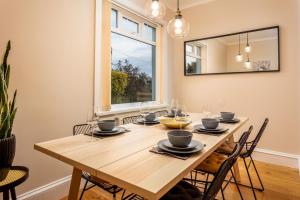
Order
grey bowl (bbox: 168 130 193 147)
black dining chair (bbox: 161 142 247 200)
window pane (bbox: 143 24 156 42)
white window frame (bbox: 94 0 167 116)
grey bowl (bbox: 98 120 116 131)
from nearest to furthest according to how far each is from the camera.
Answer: black dining chair (bbox: 161 142 247 200) → grey bowl (bbox: 168 130 193 147) → grey bowl (bbox: 98 120 116 131) → white window frame (bbox: 94 0 167 116) → window pane (bbox: 143 24 156 42)

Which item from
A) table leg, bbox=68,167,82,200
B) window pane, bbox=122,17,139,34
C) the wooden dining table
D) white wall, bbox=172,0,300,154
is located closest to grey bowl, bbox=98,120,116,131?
the wooden dining table

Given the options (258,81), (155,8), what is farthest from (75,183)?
(258,81)

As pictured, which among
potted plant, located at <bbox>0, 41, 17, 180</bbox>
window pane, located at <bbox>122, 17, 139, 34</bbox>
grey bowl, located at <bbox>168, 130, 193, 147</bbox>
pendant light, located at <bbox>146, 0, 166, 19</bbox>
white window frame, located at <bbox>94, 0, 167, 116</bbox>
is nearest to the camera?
grey bowl, located at <bbox>168, 130, 193, 147</bbox>

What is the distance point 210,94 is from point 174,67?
0.87m

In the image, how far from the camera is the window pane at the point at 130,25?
2933 millimetres

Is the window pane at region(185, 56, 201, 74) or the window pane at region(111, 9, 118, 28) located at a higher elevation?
the window pane at region(111, 9, 118, 28)

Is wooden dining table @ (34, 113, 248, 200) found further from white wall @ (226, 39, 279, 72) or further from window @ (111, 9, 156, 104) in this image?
white wall @ (226, 39, 279, 72)

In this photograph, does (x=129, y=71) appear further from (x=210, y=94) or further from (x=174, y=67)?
(x=210, y=94)

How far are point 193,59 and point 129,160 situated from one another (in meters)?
2.92

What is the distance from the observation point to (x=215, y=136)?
1426 mm

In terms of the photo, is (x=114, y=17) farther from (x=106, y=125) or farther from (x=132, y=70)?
(x=106, y=125)

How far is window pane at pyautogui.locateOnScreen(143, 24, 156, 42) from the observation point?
3341 millimetres

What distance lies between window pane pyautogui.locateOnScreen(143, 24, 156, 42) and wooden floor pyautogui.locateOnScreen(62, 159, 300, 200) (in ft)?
7.99

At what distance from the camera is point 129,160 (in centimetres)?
97
